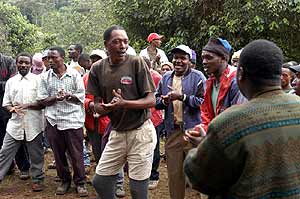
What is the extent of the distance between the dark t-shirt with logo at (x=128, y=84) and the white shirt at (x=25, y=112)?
2.11 m

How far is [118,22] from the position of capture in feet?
40.5

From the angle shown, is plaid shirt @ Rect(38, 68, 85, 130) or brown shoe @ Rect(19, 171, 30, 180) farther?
brown shoe @ Rect(19, 171, 30, 180)

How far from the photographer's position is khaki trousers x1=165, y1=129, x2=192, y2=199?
15.7 ft

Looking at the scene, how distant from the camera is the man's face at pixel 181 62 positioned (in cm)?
475

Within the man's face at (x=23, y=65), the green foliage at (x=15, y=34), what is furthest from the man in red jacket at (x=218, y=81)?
the green foliage at (x=15, y=34)

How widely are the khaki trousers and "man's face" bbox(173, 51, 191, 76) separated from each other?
0.64 m

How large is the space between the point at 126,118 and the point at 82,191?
2.09 metres

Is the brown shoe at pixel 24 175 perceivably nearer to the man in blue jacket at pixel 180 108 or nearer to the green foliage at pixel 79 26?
the man in blue jacket at pixel 180 108

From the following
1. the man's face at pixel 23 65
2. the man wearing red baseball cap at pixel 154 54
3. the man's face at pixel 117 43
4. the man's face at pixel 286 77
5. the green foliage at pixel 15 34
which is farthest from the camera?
the green foliage at pixel 15 34

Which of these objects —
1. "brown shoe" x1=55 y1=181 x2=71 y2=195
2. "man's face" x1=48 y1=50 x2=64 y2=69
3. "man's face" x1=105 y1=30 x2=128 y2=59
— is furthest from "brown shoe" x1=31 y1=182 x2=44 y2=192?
"man's face" x1=105 y1=30 x2=128 y2=59

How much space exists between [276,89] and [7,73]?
5.38 metres

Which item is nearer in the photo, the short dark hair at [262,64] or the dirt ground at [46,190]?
the short dark hair at [262,64]

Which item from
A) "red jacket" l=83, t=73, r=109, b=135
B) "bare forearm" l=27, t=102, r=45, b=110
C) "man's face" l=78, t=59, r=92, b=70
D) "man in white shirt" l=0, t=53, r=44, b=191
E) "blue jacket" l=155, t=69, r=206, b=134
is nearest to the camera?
"blue jacket" l=155, t=69, r=206, b=134

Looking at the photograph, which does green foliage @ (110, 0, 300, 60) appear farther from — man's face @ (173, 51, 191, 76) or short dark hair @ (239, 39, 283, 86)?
short dark hair @ (239, 39, 283, 86)
